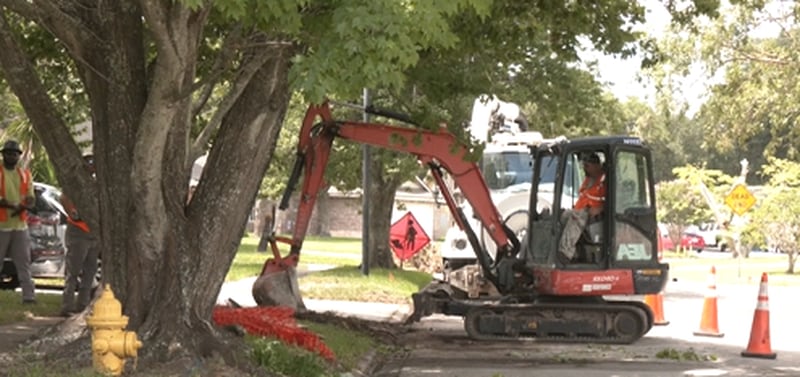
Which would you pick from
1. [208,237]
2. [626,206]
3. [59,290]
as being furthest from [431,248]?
[208,237]

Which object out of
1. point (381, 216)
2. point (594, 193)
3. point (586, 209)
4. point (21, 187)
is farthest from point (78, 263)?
point (381, 216)

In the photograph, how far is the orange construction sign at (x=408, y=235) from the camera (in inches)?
1172

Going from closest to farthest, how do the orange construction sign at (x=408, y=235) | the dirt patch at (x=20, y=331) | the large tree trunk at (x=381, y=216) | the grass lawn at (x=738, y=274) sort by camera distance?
the dirt patch at (x=20, y=331) → the orange construction sign at (x=408, y=235) → the large tree trunk at (x=381, y=216) → the grass lawn at (x=738, y=274)

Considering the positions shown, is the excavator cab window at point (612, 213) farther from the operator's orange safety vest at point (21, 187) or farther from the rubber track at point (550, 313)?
the operator's orange safety vest at point (21, 187)

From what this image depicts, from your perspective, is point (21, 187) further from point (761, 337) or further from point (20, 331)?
point (761, 337)

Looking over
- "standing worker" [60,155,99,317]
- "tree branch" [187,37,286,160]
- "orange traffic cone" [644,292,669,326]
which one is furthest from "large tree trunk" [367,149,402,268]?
"tree branch" [187,37,286,160]

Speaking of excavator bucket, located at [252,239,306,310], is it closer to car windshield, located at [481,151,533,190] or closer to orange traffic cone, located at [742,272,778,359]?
orange traffic cone, located at [742,272,778,359]

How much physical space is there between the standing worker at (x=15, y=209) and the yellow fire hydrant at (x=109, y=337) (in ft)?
22.6

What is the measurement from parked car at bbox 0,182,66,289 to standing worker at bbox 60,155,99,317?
8.43 ft

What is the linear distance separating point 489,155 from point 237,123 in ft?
39.0

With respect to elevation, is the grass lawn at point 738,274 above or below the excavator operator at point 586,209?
below

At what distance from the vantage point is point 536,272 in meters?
18.5

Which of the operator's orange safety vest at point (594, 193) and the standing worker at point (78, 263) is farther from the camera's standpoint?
the operator's orange safety vest at point (594, 193)

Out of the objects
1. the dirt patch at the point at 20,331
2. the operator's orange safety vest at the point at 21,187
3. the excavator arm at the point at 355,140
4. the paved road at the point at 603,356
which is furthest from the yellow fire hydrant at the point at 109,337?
the excavator arm at the point at 355,140
